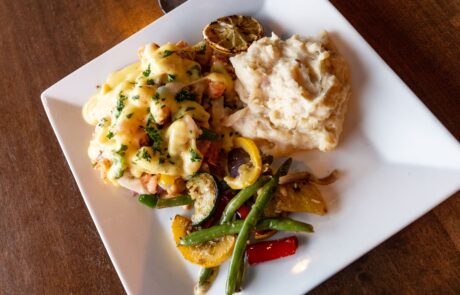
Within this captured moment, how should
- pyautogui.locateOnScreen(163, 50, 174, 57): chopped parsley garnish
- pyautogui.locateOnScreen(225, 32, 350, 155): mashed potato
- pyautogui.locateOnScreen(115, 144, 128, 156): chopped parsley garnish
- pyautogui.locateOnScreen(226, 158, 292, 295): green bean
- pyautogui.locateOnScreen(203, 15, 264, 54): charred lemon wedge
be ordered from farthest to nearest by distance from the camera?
1. pyautogui.locateOnScreen(203, 15, 264, 54): charred lemon wedge
2. pyautogui.locateOnScreen(163, 50, 174, 57): chopped parsley garnish
3. pyautogui.locateOnScreen(115, 144, 128, 156): chopped parsley garnish
4. pyautogui.locateOnScreen(225, 32, 350, 155): mashed potato
5. pyautogui.locateOnScreen(226, 158, 292, 295): green bean

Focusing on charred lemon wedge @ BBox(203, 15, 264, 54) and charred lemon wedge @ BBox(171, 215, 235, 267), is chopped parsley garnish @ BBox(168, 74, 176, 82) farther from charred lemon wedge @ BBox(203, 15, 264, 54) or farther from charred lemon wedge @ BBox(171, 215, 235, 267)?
charred lemon wedge @ BBox(171, 215, 235, 267)

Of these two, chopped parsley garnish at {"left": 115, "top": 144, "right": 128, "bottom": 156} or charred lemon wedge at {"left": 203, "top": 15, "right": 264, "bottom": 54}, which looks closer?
chopped parsley garnish at {"left": 115, "top": 144, "right": 128, "bottom": 156}

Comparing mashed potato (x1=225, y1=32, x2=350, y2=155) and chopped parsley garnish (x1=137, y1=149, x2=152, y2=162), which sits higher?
mashed potato (x1=225, y1=32, x2=350, y2=155)

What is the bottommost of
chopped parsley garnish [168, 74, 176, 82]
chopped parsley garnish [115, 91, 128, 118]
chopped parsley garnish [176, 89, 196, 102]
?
chopped parsley garnish [115, 91, 128, 118]

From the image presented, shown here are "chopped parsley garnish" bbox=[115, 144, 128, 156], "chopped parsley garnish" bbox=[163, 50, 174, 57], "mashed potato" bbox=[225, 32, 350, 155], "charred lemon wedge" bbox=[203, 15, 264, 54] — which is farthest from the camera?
"charred lemon wedge" bbox=[203, 15, 264, 54]

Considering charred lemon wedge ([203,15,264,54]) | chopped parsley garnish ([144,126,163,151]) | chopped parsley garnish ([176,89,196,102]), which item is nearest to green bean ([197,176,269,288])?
chopped parsley garnish ([144,126,163,151])
